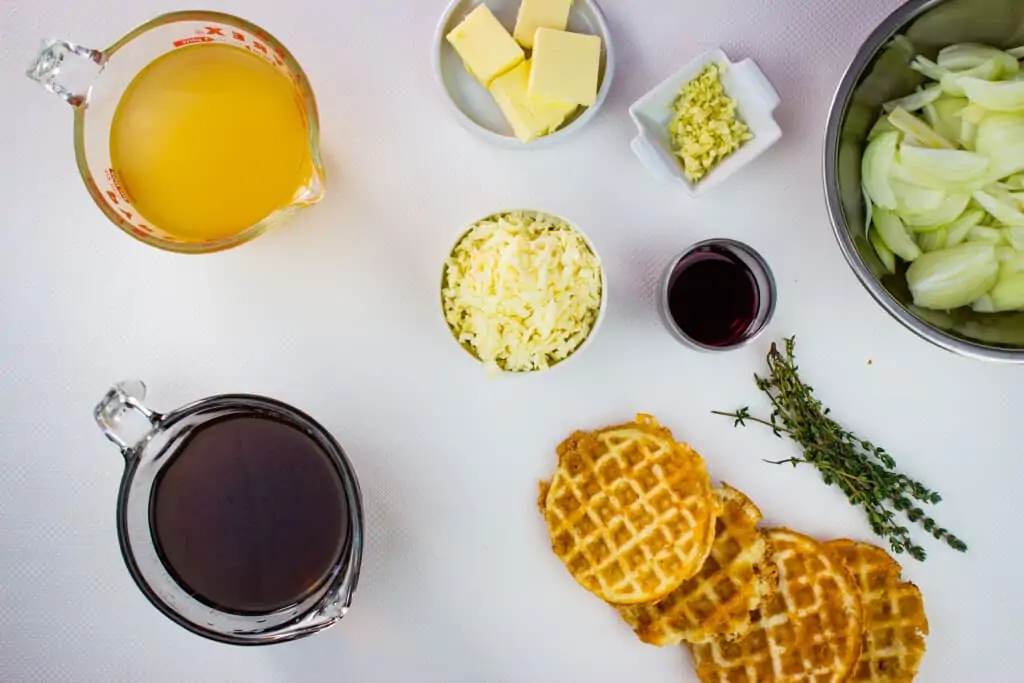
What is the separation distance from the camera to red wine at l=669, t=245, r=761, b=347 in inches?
53.2

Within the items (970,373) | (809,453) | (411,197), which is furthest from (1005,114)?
(411,197)

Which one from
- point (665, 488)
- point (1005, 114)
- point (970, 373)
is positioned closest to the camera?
point (1005, 114)

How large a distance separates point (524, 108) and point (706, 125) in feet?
0.95

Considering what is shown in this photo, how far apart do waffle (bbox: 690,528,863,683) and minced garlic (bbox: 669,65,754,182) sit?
62 centimetres

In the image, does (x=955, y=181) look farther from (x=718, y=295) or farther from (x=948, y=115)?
(x=718, y=295)

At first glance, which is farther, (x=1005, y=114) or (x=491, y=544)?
(x=491, y=544)

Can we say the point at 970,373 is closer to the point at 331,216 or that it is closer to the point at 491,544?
the point at 491,544

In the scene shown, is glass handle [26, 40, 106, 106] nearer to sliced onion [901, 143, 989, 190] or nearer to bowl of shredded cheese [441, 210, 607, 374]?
bowl of shredded cheese [441, 210, 607, 374]

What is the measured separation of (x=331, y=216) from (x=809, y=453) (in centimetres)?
89

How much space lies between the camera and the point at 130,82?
1.23m

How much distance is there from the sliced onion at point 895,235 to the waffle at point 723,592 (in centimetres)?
46

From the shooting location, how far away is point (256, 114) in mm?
1230

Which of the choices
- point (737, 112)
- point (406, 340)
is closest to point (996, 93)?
point (737, 112)

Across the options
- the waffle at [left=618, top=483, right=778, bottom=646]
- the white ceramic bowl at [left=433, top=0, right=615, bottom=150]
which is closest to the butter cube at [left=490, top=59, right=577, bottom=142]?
the white ceramic bowl at [left=433, top=0, right=615, bottom=150]
